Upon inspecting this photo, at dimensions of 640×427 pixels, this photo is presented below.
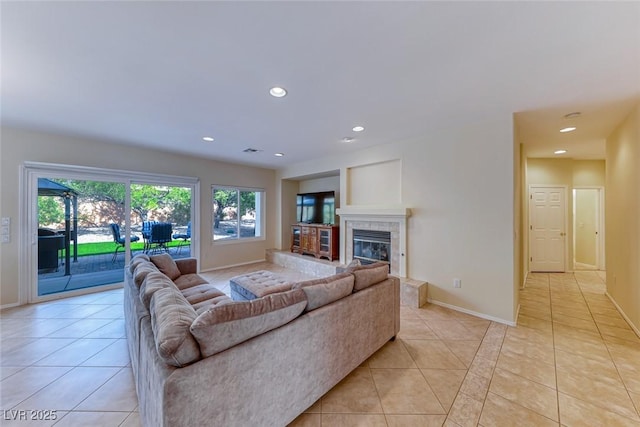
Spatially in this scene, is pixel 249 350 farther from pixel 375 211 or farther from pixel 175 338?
pixel 375 211

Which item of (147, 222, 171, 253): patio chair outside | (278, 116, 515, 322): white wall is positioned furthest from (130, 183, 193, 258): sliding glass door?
(278, 116, 515, 322): white wall

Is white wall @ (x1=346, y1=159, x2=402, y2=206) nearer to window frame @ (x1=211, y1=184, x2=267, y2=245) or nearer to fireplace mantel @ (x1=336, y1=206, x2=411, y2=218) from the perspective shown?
fireplace mantel @ (x1=336, y1=206, x2=411, y2=218)

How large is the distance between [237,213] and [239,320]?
5.08m

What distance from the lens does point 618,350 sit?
236 cm

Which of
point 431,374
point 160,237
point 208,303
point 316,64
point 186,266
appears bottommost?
point 431,374

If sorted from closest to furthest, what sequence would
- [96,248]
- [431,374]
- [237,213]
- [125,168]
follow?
[431,374] < [96,248] < [125,168] < [237,213]

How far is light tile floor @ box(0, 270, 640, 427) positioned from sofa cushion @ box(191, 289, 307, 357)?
75 centimetres

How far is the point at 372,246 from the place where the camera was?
4496 millimetres

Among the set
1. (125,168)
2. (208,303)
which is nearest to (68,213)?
(125,168)

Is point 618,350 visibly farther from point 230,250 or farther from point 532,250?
point 230,250

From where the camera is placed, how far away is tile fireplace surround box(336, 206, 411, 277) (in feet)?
12.8

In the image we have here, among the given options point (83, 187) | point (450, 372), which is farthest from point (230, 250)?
point (450, 372)

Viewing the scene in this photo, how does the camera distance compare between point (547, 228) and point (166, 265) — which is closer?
point (166, 265)

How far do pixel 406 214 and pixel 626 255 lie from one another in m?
2.62
